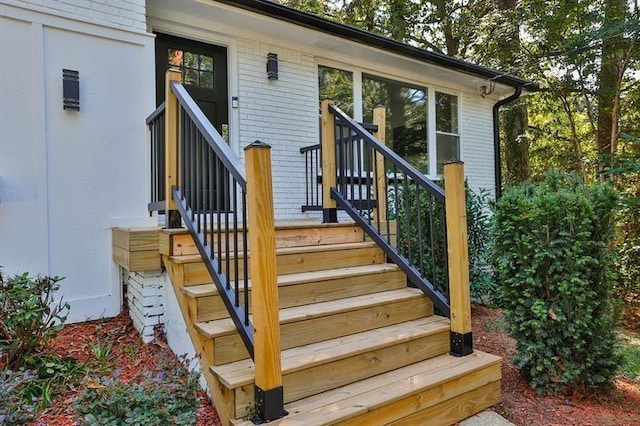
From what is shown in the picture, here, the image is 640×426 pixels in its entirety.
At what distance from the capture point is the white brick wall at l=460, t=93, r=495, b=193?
6.88 m

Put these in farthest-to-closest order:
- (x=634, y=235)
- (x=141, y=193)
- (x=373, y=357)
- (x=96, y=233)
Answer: (x=634, y=235) < (x=141, y=193) < (x=96, y=233) < (x=373, y=357)

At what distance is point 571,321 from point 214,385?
2118 millimetres

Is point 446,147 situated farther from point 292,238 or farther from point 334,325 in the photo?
point 334,325

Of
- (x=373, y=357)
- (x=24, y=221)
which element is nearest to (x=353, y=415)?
(x=373, y=357)

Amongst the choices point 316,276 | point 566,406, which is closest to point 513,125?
point 566,406

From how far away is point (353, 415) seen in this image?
1888 mm

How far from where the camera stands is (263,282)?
179 cm

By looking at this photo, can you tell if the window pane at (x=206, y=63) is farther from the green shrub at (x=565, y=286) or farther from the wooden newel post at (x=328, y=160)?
the green shrub at (x=565, y=286)

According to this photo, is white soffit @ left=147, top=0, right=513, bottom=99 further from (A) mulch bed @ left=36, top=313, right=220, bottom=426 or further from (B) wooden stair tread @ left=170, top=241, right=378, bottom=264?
(A) mulch bed @ left=36, top=313, right=220, bottom=426

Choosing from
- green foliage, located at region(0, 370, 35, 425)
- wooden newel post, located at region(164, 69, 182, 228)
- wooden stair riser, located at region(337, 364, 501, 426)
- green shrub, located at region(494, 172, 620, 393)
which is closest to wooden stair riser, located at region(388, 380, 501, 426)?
wooden stair riser, located at region(337, 364, 501, 426)


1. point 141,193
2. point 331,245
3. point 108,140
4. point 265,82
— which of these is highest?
point 265,82

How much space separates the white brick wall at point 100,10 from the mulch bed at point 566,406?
3.94 metres

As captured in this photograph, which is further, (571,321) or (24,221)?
(24,221)

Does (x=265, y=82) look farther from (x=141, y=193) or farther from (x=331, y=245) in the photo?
(x=331, y=245)
